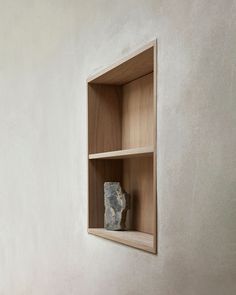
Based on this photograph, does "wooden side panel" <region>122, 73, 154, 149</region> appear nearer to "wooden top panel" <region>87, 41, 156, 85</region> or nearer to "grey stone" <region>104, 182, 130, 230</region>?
"wooden top panel" <region>87, 41, 156, 85</region>

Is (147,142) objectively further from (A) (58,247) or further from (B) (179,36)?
(A) (58,247)

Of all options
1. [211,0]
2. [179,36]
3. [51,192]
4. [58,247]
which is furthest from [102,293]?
[211,0]

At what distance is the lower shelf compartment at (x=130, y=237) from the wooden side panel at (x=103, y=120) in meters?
0.35

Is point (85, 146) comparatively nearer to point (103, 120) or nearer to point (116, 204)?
point (103, 120)

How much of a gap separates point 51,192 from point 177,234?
135 cm

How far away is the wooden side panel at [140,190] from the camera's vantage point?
2.07 m

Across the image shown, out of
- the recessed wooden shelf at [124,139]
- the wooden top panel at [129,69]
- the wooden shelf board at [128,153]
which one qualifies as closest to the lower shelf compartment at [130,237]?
the recessed wooden shelf at [124,139]

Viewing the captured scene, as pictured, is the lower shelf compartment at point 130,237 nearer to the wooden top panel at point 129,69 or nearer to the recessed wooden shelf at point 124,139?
the recessed wooden shelf at point 124,139

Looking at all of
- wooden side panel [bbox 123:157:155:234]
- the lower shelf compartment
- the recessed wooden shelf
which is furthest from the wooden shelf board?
the lower shelf compartment

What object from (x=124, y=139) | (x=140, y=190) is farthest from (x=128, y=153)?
(x=124, y=139)

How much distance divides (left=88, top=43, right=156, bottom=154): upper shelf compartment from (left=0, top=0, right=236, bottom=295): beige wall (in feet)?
0.24

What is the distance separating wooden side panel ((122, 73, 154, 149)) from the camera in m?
2.07

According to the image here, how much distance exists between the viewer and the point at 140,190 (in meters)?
2.15

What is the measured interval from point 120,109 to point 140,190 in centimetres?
39
